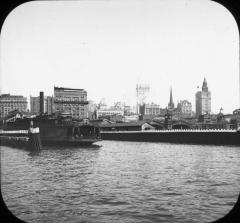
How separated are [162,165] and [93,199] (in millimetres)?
11240

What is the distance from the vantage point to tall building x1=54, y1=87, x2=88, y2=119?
120m

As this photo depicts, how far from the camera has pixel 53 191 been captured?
49.9ft

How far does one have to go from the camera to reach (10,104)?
116m

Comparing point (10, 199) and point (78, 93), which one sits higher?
point (78, 93)

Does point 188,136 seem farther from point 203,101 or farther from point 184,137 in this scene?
point 203,101

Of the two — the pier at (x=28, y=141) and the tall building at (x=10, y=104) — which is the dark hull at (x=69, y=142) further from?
the tall building at (x=10, y=104)

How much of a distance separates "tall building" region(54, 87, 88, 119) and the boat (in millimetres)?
68601

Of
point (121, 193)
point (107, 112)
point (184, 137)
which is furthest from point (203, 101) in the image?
point (121, 193)

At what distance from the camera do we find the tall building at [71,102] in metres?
120

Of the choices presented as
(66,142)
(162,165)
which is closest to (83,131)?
(66,142)

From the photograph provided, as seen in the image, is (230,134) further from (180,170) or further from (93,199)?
(93,199)

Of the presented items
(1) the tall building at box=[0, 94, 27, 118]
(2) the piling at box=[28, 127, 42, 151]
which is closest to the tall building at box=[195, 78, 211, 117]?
(1) the tall building at box=[0, 94, 27, 118]

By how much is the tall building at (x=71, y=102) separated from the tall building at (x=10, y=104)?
38.6ft

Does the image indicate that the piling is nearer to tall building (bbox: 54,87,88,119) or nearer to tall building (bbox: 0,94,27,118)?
tall building (bbox: 0,94,27,118)
